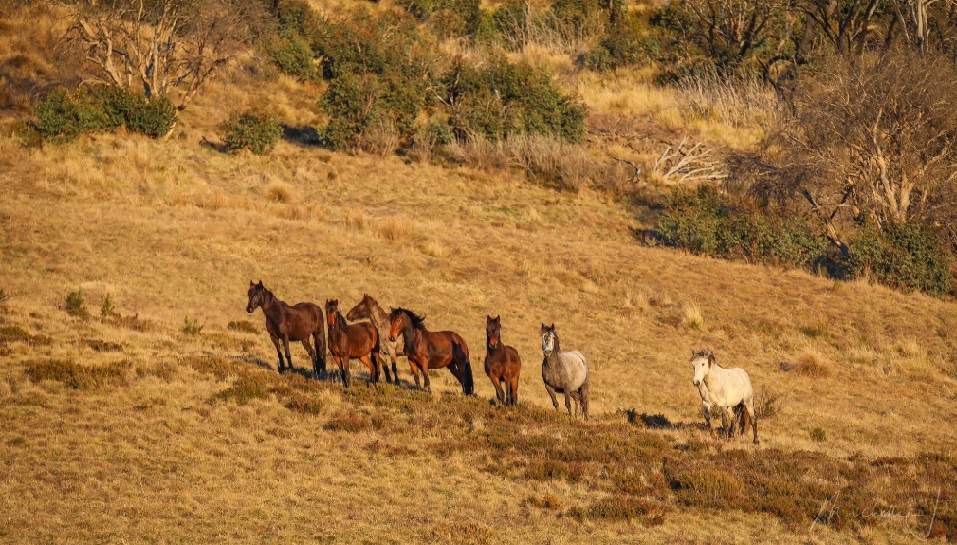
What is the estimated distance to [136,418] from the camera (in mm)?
16984

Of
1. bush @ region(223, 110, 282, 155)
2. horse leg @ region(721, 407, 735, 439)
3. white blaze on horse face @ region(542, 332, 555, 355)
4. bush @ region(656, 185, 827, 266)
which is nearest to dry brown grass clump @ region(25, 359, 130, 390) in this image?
white blaze on horse face @ region(542, 332, 555, 355)

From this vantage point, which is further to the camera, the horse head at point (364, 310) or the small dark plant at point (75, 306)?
the small dark plant at point (75, 306)

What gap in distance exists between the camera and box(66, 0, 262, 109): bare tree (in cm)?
4781

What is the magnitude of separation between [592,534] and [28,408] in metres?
10.3

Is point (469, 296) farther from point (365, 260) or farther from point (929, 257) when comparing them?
point (929, 257)

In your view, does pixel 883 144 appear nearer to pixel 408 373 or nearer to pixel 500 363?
pixel 408 373

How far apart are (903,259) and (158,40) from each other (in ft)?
121

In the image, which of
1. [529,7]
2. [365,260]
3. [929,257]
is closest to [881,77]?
[929,257]

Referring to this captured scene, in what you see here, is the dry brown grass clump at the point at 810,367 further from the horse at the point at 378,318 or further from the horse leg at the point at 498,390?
the horse at the point at 378,318

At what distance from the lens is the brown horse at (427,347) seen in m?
19.0

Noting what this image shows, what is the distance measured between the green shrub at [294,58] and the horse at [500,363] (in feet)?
141

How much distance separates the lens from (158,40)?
49031mm

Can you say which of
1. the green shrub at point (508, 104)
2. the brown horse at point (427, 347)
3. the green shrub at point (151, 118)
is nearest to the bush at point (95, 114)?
the green shrub at point (151, 118)

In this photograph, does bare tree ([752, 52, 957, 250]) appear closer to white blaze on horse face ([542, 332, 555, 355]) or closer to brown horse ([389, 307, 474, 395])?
brown horse ([389, 307, 474, 395])
